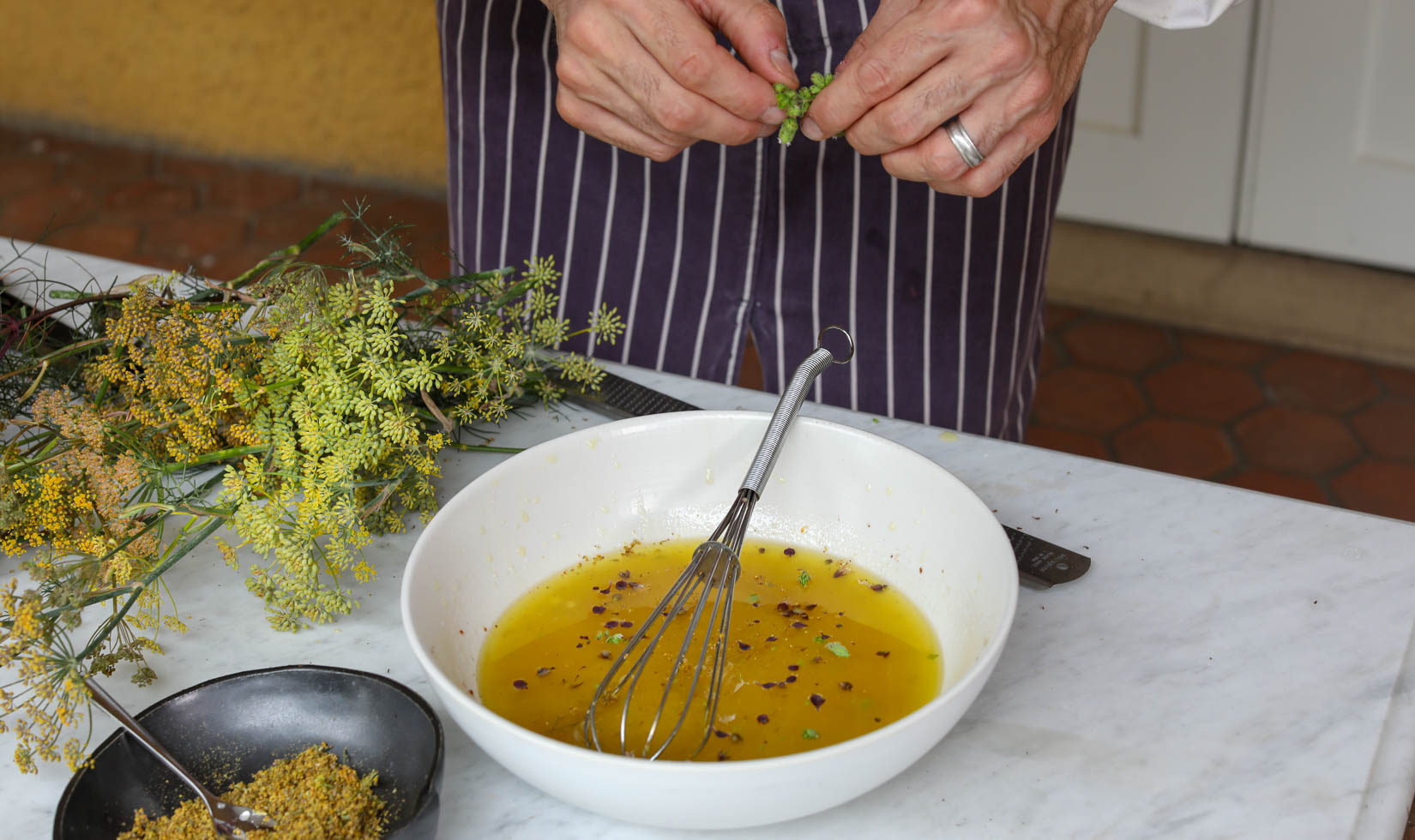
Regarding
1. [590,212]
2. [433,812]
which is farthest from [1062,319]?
[433,812]

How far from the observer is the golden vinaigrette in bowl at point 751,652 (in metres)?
0.70

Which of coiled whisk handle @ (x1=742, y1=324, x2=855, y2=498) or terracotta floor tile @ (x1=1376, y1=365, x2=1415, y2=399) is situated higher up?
coiled whisk handle @ (x1=742, y1=324, x2=855, y2=498)

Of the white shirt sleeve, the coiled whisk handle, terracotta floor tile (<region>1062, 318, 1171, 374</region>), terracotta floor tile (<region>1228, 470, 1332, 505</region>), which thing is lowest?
terracotta floor tile (<region>1228, 470, 1332, 505</region>)

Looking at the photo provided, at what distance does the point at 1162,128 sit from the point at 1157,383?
491mm

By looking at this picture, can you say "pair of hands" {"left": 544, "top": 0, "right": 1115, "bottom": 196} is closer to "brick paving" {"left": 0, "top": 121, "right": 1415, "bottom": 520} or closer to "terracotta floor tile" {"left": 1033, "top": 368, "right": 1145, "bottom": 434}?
"brick paving" {"left": 0, "top": 121, "right": 1415, "bottom": 520}

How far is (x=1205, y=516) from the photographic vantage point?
Result: 90cm

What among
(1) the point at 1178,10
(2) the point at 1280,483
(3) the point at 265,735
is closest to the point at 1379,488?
(2) the point at 1280,483

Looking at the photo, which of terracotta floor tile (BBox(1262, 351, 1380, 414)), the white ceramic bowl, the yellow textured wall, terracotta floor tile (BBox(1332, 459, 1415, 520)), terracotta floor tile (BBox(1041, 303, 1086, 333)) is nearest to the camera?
the white ceramic bowl

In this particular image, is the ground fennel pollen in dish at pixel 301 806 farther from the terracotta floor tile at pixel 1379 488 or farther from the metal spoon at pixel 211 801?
the terracotta floor tile at pixel 1379 488

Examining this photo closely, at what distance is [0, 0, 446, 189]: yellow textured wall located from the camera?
3.19 meters

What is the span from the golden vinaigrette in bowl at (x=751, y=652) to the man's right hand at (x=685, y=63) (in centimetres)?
32

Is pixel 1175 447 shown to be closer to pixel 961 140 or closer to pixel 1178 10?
pixel 1178 10

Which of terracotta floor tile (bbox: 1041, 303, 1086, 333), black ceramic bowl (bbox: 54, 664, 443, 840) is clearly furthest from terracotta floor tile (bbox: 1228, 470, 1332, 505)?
black ceramic bowl (bbox: 54, 664, 443, 840)

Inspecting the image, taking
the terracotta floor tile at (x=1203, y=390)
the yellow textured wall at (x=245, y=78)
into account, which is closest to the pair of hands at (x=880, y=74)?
the terracotta floor tile at (x=1203, y=390)
